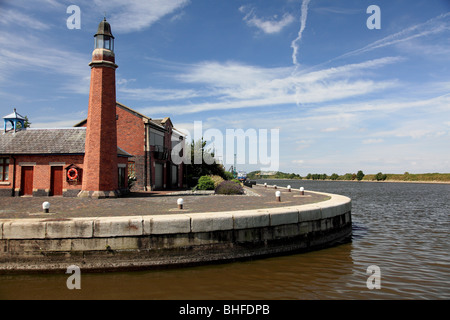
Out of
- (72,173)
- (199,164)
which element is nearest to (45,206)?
(72,173)

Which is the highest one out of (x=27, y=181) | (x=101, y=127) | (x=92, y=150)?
(x=101, y=127)

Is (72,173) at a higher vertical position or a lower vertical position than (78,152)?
lower

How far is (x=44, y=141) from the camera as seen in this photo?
22797 mm

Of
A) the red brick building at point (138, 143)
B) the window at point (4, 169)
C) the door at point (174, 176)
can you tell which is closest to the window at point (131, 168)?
the red brick building at point (138, 143)

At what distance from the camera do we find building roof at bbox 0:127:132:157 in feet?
71.3

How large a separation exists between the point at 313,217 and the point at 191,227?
486 cm

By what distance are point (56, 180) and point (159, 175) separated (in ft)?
37.1

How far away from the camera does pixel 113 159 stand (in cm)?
1884

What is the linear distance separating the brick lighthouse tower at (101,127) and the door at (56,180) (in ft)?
13.1

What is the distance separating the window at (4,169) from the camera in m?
22.0

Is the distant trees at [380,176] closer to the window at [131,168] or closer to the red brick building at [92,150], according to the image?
the red brick building at [92,150]

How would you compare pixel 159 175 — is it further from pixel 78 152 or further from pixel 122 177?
pixel 78 152
